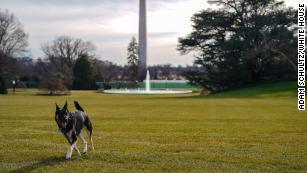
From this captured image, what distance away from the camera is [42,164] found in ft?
33.4

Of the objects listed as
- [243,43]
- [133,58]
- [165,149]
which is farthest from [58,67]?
[165,149]

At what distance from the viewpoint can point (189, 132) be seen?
16.7 metres

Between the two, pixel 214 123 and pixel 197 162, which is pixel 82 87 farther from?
pixel 197 162

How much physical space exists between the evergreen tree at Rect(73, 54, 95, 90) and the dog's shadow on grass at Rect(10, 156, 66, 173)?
82824mm

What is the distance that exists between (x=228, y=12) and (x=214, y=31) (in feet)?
10.9

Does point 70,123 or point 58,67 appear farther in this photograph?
point 58,67

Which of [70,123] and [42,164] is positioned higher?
[70,123]

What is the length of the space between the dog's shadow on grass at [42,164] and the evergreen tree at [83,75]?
Answer: 272 ft

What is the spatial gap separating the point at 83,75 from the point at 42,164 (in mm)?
86168

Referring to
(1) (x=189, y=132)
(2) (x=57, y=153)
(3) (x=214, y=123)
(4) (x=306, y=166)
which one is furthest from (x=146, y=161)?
(3) (x=214, y=123)

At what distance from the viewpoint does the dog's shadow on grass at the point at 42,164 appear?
31.4ft

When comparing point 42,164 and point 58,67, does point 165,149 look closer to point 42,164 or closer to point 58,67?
point 42,164

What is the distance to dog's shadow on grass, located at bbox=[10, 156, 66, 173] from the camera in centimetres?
957

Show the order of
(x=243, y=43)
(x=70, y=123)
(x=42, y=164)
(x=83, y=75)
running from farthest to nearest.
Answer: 1. (x=83, y=75)
2. (x=243, y=43)
3. (x=70, y=123)
4. (x=42, y=164)
